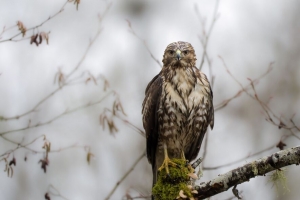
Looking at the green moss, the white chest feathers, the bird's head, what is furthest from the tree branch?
the bird's head

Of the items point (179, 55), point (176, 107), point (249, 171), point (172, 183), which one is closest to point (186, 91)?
point (176, 107)

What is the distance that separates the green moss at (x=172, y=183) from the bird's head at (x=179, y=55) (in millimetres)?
1310

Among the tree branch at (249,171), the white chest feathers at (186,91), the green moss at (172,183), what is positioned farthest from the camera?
the white chest feathers at (186,91)

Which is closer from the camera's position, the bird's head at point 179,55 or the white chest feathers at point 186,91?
the white chest feathers at point 186,91

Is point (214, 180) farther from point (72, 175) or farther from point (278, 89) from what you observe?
point (278, 89)

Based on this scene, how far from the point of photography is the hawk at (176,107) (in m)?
6.48

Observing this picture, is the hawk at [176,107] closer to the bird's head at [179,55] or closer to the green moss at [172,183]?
the bird's head at [179,55]

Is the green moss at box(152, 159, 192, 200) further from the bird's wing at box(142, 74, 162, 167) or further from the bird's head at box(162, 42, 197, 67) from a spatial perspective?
the bird's head at box(162, 42, 197, 67)

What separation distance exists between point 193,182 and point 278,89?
25.3ft

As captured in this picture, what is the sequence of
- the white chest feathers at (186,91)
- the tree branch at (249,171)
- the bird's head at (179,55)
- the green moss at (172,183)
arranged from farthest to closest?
the bird's head at (179,55) < the white chest feathers at (186,91) < the green moss at (172,183) < the tree branch at (249,171)

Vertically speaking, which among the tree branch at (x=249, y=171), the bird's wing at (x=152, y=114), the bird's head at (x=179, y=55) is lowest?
the tree branch at (x=249, y=171)

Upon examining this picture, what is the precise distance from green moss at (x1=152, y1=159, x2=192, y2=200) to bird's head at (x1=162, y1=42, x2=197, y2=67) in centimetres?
131

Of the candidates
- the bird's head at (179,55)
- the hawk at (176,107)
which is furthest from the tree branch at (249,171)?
the bird's head at (179,55)

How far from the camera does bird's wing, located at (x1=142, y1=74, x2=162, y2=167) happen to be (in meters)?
6.53
